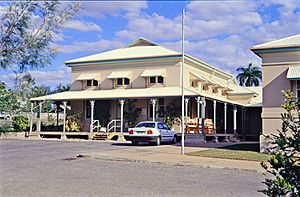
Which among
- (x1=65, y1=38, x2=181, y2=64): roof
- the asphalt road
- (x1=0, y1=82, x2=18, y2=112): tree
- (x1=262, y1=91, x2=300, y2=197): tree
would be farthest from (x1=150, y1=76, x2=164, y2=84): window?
(x1=0, y1=82, x2=18, y2=112): tree

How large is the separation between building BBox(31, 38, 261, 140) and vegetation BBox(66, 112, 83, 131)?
2.08 ft

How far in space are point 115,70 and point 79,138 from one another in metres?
6.91

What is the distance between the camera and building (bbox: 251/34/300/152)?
62.4 feet

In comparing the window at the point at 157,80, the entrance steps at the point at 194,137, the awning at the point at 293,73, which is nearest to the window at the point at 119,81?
the window at the point at 157,80

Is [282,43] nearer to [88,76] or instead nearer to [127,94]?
[127,94]

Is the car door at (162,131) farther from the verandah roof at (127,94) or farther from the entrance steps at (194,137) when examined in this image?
the verandah roof at (127,94)

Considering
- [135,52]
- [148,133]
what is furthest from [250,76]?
[148,133]

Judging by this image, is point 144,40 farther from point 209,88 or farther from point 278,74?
point 278,74

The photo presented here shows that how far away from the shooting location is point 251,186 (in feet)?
35.8

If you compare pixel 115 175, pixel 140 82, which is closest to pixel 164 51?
pixel 140 82

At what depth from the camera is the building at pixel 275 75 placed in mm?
19031

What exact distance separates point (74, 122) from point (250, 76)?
123 ft

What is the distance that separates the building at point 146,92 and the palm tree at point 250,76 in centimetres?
2528

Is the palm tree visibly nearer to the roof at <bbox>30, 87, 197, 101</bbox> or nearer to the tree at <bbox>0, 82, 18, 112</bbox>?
the roof at <bbox>30, 87, 197, 101</bbox>
